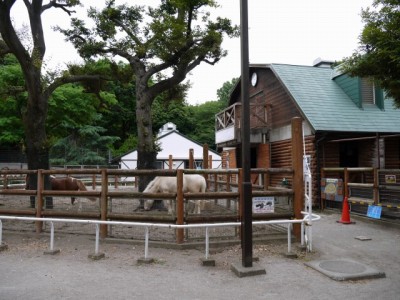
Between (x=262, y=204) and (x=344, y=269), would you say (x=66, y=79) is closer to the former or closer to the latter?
(x=262, y=204)

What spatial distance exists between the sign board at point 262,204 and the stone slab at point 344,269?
1502mm

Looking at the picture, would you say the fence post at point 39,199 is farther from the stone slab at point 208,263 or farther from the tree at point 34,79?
the stone slab at point 208,263

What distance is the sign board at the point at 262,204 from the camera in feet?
24.7

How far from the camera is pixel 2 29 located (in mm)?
10297

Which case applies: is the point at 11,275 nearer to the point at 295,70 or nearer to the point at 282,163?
the point at 282,163

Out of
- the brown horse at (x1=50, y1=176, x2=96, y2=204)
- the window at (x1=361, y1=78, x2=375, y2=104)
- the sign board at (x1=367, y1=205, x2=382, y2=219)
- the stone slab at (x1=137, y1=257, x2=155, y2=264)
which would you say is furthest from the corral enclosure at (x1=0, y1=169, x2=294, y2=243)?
the window at (x1=361, y1=78, x2=375, y2=104)

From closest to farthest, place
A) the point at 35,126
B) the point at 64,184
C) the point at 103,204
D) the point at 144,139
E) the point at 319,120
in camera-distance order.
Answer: the point at 103,204, the point at 35,126, the point at 144,139, the point at 64,184, the point at 319,120

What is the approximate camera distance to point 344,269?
19.9 ft

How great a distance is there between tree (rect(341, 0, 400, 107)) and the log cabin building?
3.47 m

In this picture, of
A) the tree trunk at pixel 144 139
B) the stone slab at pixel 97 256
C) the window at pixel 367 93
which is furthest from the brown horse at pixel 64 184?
the window at pixel 367 93

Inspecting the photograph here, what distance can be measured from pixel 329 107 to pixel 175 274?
12045mm

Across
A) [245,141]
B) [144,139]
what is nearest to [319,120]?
[144,139]

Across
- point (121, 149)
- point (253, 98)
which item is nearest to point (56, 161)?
point (121, 149)

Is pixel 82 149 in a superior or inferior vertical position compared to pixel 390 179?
superior
